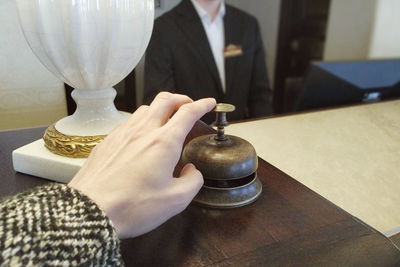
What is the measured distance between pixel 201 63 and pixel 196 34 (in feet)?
0.37

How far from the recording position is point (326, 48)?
2.41 meters

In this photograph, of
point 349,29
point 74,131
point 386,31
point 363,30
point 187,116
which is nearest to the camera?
point 187,116

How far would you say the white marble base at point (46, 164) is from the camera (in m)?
0.49

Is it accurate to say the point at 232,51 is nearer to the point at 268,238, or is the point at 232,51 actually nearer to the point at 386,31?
the point at 386,31

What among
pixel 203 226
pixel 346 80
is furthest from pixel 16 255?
pixel 346 80

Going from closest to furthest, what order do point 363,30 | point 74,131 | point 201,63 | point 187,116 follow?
1. point 187,116
2. point 74,131
3. point 201,63
4. point 363,30

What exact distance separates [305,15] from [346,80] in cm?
195

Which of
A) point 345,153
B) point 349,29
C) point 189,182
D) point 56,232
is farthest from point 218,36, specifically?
point 56,232

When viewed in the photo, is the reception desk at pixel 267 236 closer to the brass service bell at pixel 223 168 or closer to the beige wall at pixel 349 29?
the brass service bell at pixel 223 168

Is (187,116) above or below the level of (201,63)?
above

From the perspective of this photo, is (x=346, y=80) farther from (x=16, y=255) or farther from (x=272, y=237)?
(x=16, y=255)

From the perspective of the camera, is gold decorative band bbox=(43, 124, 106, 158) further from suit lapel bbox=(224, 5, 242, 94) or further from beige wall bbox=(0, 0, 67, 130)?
suit lapel bbox=(224, 5, 242, 94)

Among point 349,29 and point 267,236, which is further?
point 349,29

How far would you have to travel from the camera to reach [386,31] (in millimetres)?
1918
